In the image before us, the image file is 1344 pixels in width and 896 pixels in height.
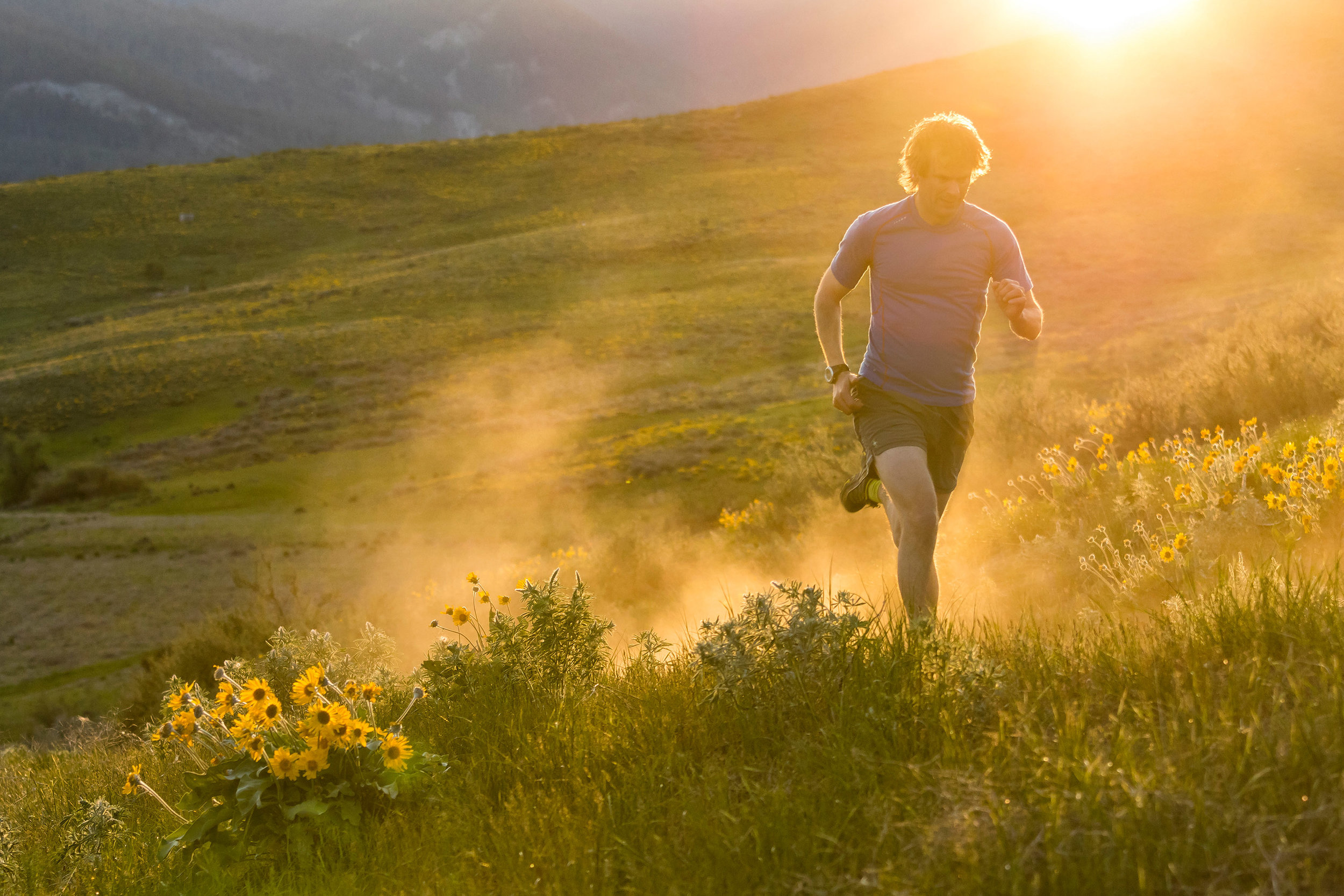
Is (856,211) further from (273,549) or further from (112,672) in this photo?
(112,672)

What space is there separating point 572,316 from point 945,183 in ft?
150

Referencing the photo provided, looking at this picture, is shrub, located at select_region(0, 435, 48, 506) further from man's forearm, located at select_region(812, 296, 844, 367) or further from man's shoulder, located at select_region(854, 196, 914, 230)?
man's shoulder, located at select_region(854, 196, 914, 230)

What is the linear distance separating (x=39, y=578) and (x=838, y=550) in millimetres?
14183

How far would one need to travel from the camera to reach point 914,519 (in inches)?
166

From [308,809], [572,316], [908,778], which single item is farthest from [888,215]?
[572,316]

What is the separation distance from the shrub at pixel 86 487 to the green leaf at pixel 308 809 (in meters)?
31.3

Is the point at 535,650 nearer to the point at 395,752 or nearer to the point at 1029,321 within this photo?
the point at 395,752

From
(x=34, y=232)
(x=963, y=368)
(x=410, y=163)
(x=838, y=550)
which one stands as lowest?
(x=963, y=368)

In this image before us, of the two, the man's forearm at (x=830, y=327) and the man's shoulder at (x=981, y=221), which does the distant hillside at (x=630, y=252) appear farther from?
the man's forearm at (x=830, y=327)

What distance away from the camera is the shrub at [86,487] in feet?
99.6

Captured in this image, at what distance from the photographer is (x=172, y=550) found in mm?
17016

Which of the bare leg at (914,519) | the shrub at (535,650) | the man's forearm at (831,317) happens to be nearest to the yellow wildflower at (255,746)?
the shrub at (535,650)

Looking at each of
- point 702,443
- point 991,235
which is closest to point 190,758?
point 991,235

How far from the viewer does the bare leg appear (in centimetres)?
419
